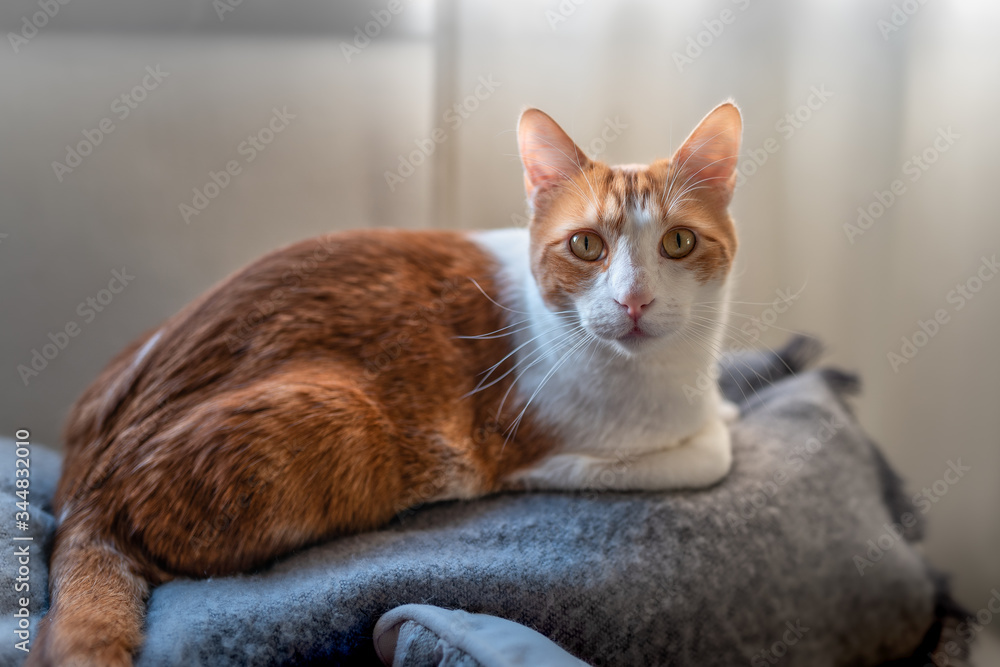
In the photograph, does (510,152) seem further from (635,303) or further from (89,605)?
(89,605)

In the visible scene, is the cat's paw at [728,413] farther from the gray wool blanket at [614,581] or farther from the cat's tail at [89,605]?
the cat's tail at [89,605]

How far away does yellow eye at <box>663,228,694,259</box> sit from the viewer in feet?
2.96

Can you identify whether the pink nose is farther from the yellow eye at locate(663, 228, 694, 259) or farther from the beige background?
the beige background

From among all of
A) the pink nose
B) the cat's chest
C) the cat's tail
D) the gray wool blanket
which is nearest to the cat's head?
the pink nose

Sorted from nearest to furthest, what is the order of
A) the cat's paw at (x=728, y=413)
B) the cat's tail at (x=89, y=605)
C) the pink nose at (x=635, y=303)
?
the cat's tail at (x=89, y=605)
the pink nose at (x=635, y=303)
the cat's paw at (x=728, y=413)

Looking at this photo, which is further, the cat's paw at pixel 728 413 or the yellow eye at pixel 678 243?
the cat's paw at pixel 728 413

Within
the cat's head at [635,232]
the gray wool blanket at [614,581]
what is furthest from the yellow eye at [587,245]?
the gray wool blanket at [614,581]

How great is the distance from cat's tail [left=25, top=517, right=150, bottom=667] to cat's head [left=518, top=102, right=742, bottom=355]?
671 millimetres

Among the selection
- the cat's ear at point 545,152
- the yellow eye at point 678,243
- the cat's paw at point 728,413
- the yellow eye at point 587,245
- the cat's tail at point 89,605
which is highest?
the cat's ear at point 545,152

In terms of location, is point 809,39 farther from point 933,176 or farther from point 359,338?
point 359,338

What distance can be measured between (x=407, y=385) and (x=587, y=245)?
1.17 ft

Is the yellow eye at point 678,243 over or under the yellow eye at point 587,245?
over

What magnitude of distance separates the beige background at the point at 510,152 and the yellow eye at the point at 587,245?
24.7 inches

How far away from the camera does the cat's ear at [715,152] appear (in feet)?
2.94
